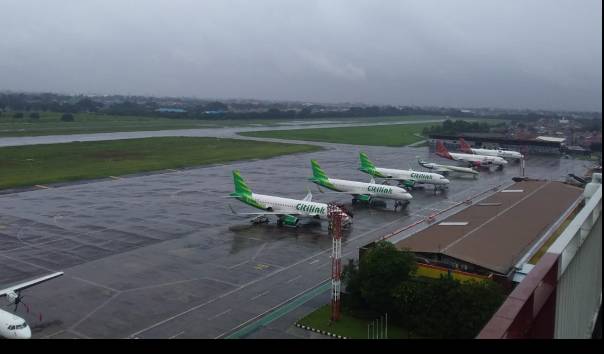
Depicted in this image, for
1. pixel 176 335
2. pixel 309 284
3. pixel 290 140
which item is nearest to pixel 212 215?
pixel 309 284

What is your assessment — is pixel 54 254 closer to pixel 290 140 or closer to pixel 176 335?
pixel 176 335

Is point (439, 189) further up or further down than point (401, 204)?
further up

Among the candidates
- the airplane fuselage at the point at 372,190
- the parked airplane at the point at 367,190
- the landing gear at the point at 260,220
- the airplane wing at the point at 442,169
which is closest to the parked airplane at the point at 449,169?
the airplane wing at the point at 442,169

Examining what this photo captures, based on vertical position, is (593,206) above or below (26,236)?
above

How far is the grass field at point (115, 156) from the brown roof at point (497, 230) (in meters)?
63.6

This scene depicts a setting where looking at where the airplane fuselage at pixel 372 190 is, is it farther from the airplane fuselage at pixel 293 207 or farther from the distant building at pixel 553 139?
the distant building at pixel 553 139

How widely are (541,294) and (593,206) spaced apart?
215 inches

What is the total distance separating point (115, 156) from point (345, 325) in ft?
305

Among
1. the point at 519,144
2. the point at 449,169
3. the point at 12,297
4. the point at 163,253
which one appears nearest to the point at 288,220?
the point at 163,253

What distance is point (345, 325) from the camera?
37.1m

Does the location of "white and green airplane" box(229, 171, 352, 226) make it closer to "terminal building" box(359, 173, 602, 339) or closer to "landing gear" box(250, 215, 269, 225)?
"landing gear" box(250, 215, 269, 225)

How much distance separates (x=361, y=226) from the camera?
6456 centimetres

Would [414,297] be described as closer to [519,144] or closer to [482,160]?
[482,160]

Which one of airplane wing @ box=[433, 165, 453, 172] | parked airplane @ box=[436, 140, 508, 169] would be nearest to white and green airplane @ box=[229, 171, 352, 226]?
airplane wing @ box=[433, 165, 453, 172]
